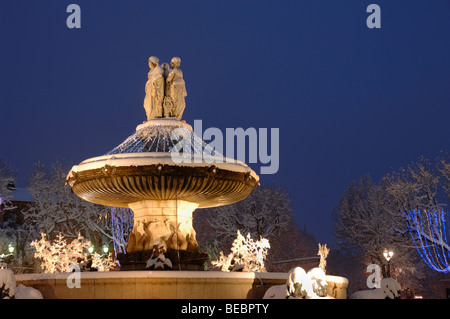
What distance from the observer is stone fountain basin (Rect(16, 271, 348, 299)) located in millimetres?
7930

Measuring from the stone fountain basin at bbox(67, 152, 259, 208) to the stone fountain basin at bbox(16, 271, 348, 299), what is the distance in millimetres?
2657

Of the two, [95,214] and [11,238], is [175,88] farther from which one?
[11,238]

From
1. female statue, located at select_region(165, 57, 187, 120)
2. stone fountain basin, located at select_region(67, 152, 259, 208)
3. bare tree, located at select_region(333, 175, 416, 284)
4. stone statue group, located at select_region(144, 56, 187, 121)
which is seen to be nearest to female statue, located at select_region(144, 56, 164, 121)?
stone statue group, located at select_region(144, 56, 187, 121)

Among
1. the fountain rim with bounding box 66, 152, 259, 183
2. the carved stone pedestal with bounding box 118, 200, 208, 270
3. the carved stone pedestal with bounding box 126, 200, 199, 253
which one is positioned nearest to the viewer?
the fountain rim with bounding box 66, 152, 259, 183

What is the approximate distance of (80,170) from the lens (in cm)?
1101

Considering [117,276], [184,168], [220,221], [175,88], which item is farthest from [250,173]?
[220,221]

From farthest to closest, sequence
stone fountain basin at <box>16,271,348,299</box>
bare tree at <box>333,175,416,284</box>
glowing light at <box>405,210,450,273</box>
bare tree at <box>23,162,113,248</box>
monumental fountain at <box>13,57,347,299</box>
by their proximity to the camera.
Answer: bare tree at <box>23,162,113,248</box>
bare tree at <box>333,175,416,284</box>
glowing light at <box>405,210,450,273</box>
monumental fountain at <box>13,57,347,299</box>
stone fountain basin at <box>16,271,348,299</box>

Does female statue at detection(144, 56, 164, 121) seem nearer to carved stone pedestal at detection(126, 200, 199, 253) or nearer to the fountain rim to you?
carved stone pedestal at detection(126, 200, 199, 253)

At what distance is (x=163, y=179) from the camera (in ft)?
34.6

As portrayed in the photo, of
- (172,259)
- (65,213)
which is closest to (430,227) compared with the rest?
(172,259)

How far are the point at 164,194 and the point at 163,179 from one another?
0.59m

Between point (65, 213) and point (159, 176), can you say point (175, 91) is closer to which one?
point (159, 176)

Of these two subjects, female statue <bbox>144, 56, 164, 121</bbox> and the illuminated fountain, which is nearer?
the illuminated fountain
